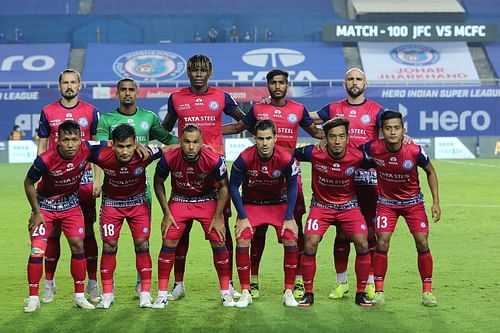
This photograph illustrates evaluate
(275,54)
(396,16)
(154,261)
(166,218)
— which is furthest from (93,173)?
(396,16)

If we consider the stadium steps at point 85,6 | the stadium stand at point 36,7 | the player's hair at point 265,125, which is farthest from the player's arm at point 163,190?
the stadium steps at point 85,6

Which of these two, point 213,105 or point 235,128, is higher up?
point 213,105

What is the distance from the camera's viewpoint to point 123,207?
10.3 metres

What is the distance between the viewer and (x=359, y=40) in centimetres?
5538

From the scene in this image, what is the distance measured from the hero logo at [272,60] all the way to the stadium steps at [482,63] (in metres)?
9.19

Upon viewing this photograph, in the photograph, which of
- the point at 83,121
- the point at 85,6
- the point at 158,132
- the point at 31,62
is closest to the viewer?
the point at 83,121

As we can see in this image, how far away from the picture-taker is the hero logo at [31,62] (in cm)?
5216

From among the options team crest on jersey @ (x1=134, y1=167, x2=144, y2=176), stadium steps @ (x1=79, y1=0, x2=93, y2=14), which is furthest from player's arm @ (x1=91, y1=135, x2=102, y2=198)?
stadium steps @ (x1=79, y1=0, x2=93, y2=14)

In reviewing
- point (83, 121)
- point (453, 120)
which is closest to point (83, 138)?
point (83, 121)

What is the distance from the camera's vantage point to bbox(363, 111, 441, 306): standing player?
33.3 ft

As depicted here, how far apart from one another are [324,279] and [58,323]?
12.3ft

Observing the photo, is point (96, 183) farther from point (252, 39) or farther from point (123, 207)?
point (252, 39)

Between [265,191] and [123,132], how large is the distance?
1.66 m

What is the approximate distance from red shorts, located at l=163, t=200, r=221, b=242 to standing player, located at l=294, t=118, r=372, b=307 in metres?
0.97
